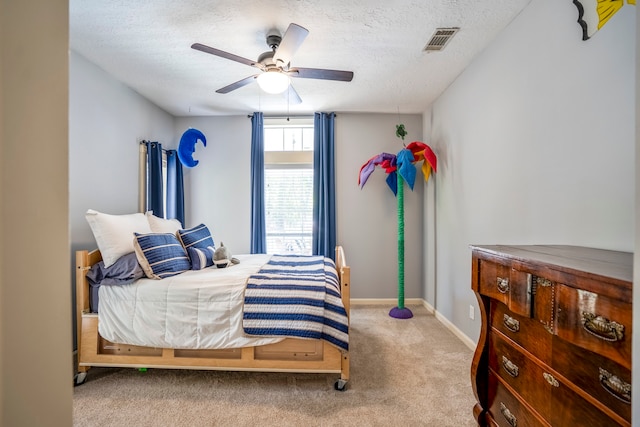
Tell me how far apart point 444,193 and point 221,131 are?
3049 millimetres

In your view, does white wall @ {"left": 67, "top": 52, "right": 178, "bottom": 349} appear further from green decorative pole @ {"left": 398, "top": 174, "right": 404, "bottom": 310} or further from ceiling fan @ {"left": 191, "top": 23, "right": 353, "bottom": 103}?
green decorative pole @ {"left": 398, "top": 174, "right": 404, "bottom": 310}

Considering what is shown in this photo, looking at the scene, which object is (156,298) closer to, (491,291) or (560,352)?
(491,291)

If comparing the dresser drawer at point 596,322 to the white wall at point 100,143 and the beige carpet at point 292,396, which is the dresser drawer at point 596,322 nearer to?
the beige carpet at point 292,396

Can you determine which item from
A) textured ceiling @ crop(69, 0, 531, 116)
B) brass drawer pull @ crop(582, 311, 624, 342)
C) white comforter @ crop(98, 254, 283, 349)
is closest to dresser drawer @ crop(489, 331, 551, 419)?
brass drawer pull @ crop(582, 311, 624, 342)

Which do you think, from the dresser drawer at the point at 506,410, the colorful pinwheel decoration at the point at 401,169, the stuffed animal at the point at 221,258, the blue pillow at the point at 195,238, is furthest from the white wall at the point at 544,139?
the blue pillow at the point at 195,238

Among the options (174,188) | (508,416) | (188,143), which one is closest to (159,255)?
(188,143)

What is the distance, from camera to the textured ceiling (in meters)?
1.98

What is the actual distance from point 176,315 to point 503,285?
199 centimetres

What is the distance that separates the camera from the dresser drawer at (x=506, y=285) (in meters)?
1.18

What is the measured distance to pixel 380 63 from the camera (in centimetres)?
274

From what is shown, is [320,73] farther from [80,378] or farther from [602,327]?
[80,378]

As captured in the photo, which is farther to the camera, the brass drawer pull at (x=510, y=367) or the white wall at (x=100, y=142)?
the white wall at (x=100, y=142)

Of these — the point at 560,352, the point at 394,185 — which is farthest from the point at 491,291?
the point at 394,185

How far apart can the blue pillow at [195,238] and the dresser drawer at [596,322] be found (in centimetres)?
269
